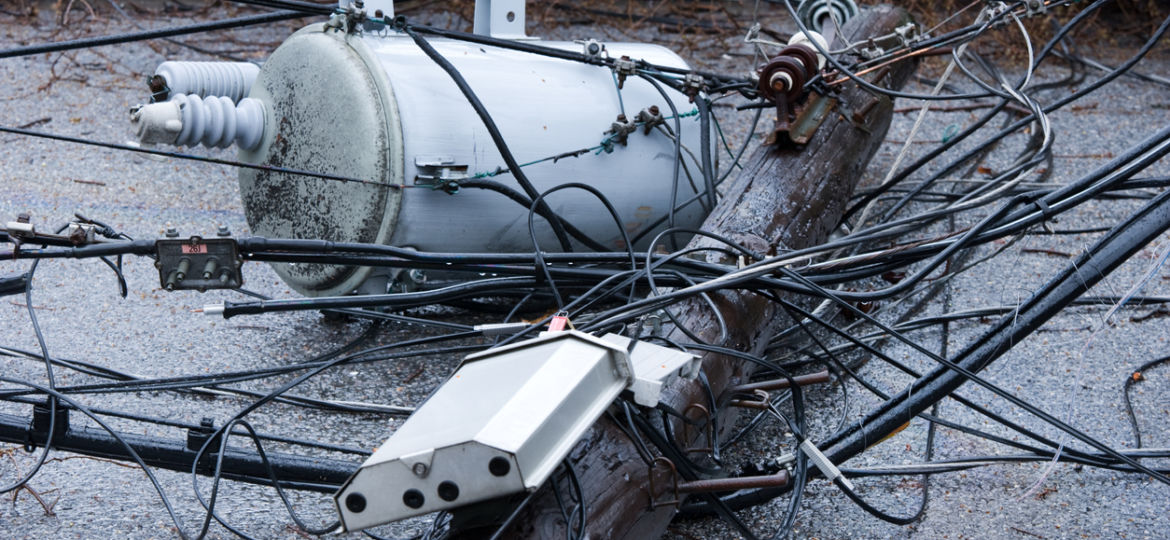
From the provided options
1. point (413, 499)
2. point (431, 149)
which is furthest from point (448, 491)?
point (431, 149)

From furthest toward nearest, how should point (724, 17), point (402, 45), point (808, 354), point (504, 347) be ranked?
1. point (724, 17)
2. point (402, 45)
3. point (808, 354)
4. point (504, 347)

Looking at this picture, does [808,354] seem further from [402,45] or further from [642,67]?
[402,45]

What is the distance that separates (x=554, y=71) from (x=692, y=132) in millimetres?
429

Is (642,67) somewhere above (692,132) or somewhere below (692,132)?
above

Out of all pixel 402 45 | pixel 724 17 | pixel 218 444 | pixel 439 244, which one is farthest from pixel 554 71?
pixel 724 17

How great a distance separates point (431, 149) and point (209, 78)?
2.20 ft

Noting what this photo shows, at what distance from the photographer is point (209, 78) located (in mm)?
2721

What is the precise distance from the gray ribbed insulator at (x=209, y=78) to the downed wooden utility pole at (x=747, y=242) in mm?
1316

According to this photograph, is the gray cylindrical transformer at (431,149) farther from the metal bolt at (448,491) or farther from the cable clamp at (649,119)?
the metal bolt at (448,491)

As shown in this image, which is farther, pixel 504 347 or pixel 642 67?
pixel 642 67

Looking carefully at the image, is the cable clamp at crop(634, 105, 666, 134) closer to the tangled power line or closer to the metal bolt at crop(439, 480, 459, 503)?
→ the tangled power line

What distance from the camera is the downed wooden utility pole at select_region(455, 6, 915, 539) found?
5.09 feet

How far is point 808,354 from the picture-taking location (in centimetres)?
247

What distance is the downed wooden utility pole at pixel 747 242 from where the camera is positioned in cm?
155
